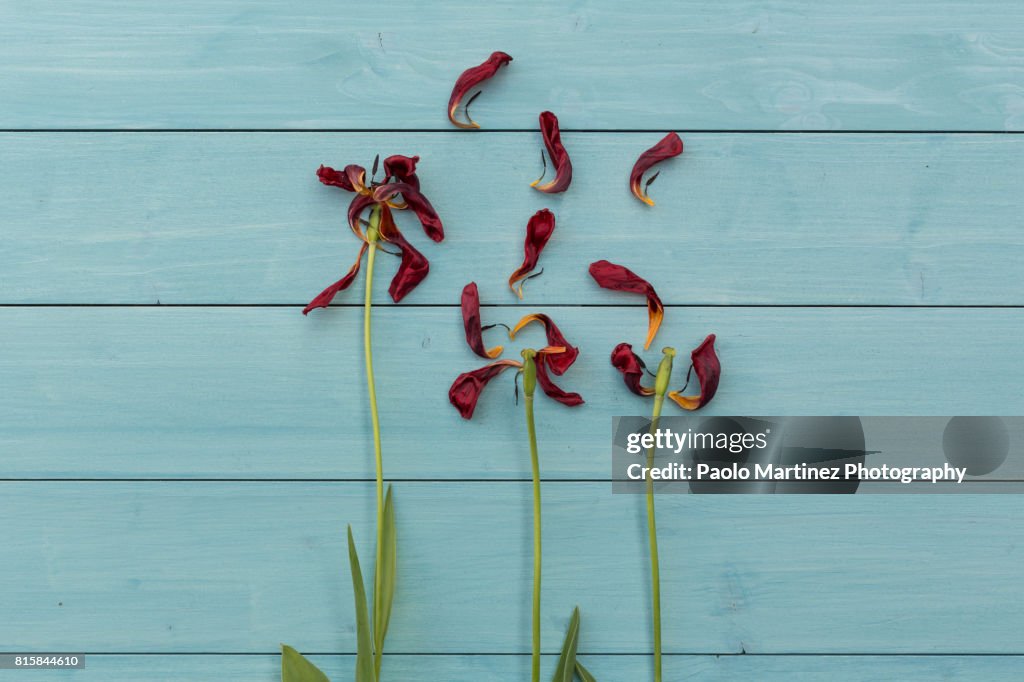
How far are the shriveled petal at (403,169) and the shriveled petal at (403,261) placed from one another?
0.08ft

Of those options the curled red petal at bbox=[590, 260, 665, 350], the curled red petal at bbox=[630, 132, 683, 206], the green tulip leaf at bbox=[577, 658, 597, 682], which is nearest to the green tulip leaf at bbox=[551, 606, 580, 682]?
the green tulip leaf at bbox=[577, 658, 597, 682]

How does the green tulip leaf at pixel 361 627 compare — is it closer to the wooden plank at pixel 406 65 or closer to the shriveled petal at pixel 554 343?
the shriveled petal at pixel 554 343

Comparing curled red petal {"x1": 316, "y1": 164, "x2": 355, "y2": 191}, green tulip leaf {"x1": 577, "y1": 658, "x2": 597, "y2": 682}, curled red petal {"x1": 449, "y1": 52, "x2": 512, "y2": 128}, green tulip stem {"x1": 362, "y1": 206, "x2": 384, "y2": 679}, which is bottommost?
green tulip leaf {"x1": 577, "y1": 658, "x2": 597, "y2": 682}

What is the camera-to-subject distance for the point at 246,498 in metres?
0.65

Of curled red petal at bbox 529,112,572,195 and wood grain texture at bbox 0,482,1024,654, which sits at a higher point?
curled red petal at bbox 529,112,572,195

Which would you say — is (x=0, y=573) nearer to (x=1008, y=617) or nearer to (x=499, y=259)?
(x=499, y=259)

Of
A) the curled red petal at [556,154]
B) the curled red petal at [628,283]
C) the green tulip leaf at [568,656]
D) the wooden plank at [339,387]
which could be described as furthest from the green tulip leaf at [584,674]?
the curled red petal at [556,154]

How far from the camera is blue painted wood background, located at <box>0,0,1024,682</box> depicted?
65cm

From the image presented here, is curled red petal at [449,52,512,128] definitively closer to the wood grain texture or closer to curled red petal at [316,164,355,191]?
curled red petal at [316,164,355,191]

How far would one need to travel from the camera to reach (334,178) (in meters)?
0.62

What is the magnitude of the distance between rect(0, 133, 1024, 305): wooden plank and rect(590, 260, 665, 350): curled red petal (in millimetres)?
14

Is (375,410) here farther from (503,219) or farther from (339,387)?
(503,219)

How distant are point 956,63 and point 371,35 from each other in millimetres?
453

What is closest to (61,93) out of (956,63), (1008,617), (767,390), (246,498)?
(246,498)
